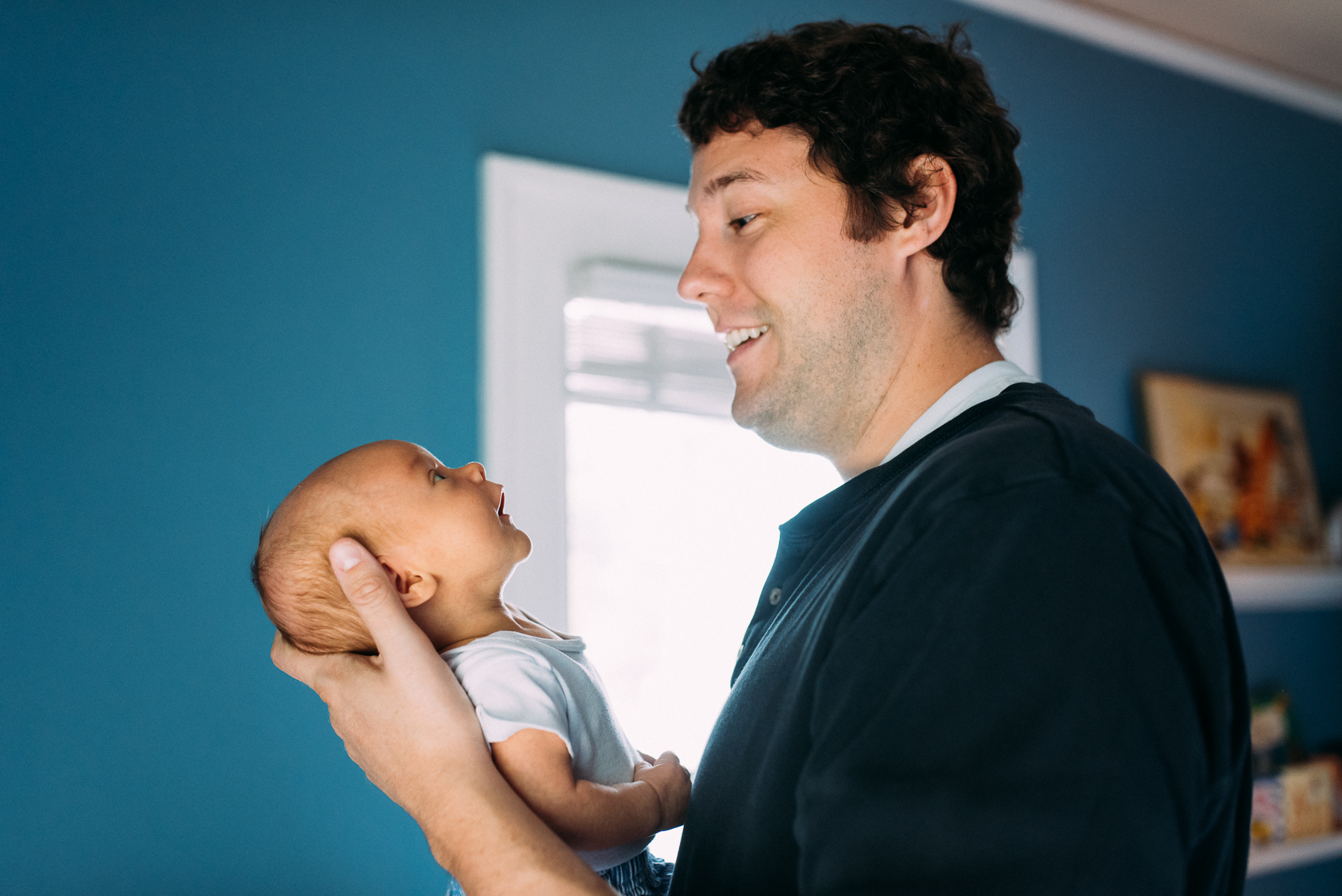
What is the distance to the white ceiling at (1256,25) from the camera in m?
2.77

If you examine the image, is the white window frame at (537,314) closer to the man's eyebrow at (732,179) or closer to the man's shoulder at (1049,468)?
the man's eyebrow at (732,179)

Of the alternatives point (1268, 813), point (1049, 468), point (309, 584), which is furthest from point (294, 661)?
point (1268, 813)

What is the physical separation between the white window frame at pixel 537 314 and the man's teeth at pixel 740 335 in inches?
27.2

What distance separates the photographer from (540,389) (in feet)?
6.42

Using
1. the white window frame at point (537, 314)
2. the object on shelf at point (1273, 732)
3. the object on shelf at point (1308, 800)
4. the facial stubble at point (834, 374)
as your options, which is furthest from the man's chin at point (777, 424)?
the object on shelf at point (1308, 800)

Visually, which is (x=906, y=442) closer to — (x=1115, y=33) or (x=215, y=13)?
(x=215, y=13)

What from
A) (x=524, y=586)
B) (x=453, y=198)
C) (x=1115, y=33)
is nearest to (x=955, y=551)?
(x=524, y=586)

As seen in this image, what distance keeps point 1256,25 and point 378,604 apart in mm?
3068

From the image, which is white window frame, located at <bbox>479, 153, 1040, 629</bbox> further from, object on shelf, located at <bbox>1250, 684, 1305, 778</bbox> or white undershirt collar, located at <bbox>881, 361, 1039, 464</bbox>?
object on shelf, located at <bbox>1250, 684, 1305, 778</bbox>

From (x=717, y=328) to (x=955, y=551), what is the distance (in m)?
0.67

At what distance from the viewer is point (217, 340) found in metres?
1.65

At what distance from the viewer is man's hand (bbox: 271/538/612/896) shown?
2.74 ft

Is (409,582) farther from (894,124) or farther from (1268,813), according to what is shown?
(1268,813)

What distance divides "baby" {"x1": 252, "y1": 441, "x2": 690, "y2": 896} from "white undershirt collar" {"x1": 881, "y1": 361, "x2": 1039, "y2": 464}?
44 cm
